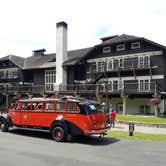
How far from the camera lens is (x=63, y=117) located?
14.2 m

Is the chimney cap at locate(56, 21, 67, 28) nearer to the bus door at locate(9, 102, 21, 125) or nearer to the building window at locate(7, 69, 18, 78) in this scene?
the building window at locate(7, 69, 18, 78)

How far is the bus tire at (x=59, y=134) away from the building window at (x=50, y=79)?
93.1 feet

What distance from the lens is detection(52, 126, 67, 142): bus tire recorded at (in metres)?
13.9

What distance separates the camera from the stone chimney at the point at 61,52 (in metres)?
41.3

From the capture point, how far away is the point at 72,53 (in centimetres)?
4559

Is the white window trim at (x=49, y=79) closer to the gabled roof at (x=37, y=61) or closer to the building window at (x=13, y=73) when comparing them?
→ the gabled roof at (x=37, y=61)

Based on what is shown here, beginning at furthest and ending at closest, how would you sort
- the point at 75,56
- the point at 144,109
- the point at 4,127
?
the point at 75,56, the point at 144,109, the point at 4,127

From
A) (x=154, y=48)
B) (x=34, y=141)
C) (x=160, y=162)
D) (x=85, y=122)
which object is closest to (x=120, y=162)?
(x=160, y=162)

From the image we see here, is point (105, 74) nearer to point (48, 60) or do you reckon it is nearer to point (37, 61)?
point (48, 60)

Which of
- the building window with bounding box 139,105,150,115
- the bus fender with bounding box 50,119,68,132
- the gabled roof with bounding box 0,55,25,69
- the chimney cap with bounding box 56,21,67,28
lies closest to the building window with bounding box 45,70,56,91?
the gabled roof with bounding box 0,55,25,69

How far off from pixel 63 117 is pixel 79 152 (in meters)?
3.23

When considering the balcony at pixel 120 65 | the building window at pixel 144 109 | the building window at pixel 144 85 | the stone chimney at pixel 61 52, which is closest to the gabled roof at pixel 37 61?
the stone chimney at pixel 61 52

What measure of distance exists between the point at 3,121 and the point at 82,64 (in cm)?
2439

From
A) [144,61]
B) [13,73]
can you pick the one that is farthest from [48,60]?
[144,61]
